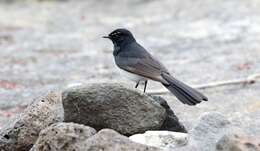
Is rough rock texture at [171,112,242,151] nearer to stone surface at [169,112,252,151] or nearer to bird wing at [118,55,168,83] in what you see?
stone surface at [169,112,252,151]

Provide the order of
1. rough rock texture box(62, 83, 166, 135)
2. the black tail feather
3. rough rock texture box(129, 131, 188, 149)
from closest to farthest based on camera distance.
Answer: rough rock texture box(129, 131, 188, 149), rough rock texture box(62, 83, 166, 135), the black tail feather

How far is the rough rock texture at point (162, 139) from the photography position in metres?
7.62

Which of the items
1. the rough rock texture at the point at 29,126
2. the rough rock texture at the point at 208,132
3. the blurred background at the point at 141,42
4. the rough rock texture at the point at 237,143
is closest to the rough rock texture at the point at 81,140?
the rough rock texture at the point at 237,143

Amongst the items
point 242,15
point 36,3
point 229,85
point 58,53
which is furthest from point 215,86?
point 36,3

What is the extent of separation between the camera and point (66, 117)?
326 inches

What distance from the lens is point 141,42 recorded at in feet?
59.6

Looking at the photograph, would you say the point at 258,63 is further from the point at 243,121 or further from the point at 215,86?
the point at 243,121

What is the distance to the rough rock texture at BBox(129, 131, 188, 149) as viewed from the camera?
762 centimetres

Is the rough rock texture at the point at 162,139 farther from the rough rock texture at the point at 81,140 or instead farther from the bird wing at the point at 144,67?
the bird wing at the point at 144,67

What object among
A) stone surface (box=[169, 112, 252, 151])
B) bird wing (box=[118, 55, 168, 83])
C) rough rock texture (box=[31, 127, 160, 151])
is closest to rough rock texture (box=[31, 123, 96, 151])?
rough rock texture (box=[31, 127, 160, 151])

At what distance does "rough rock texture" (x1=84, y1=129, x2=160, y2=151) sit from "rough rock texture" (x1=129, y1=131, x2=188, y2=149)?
3.01ft

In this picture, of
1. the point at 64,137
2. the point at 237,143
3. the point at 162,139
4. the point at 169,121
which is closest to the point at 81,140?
the point at 64,137

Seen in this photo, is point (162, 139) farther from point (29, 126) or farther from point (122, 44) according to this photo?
point (122, 44)

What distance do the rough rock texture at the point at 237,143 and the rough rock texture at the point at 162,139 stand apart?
0.88m
